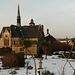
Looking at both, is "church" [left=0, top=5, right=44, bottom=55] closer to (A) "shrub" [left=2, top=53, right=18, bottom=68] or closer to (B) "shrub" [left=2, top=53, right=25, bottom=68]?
(B) "shrub" [left=2, top=53, right=25, bottom=68]

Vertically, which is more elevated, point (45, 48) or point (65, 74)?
point (45, 48)

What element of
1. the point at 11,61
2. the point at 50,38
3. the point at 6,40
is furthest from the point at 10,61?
the point at 50,38

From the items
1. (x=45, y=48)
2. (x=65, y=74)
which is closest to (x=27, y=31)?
(x=45, y=48)

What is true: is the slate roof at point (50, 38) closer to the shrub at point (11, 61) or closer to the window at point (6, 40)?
the window at point (6, 40)

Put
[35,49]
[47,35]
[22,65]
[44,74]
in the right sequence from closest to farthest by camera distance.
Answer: [44,74], [22,65], [35,49], [47,35]

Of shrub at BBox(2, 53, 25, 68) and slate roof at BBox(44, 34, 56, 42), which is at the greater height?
slate roof at BBox(44, 34, 56, 42)

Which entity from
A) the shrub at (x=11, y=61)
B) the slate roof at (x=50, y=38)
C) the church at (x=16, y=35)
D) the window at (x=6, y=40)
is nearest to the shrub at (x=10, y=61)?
the shrub at (x=11, y=61)

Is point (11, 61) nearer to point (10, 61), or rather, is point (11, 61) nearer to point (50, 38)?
point (10, 61)

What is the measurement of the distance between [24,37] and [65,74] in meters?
34.3

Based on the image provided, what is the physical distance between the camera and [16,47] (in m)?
36.9

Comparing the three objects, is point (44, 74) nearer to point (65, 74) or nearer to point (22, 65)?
point (65, 74)

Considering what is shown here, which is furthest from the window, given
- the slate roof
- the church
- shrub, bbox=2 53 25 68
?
shrub, bbox=2 53 25 68

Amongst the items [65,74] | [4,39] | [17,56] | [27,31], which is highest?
[27,31]

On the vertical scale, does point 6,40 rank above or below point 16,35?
below
